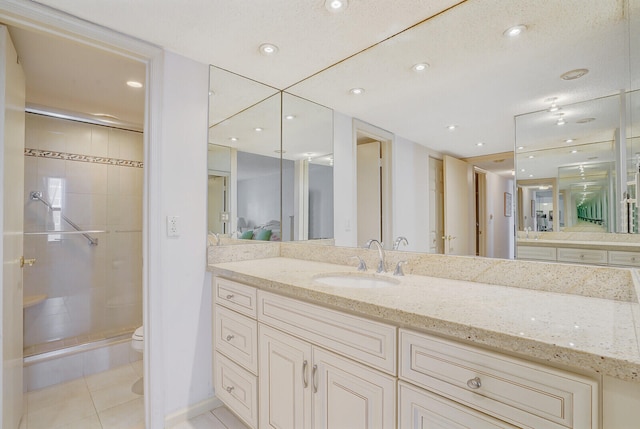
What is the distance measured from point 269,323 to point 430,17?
64.6 inches

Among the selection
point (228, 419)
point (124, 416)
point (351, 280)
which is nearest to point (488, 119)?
point (351, 280)

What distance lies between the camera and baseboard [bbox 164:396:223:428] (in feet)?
5.69

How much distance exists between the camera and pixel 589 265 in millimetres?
1104

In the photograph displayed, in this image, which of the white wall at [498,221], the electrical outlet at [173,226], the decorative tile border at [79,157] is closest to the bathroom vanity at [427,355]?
the white wall at [498,221]

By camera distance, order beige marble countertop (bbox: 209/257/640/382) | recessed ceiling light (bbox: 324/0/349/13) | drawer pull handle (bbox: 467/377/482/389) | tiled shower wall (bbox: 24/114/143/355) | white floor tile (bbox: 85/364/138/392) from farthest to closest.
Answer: tiled shower wall (bbox: 24/114/143/355) → white floor tile (bbox: 85/364/138/392) → recessed ceiling light (bbox: 324/0/349/13) → drawer pull handle (bbox: 467/377/482/389) → beige marble countertop (bbox: 209/257/640/382)

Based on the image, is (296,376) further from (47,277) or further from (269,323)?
(47,277)

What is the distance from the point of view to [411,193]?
1.67m

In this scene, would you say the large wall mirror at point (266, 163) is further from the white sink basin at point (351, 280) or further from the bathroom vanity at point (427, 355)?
the bathroom vanity at point (427, 355)

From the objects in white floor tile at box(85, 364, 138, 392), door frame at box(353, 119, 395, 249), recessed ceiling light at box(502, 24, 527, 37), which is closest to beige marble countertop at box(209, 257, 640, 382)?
door frame at box(353, 119, 395, 249)

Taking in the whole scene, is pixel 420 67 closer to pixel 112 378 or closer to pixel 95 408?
pixel 95 408

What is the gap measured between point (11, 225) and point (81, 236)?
146 centimetres

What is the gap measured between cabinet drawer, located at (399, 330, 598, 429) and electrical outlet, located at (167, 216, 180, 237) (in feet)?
4.55

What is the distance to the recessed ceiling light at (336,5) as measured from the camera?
53.6 inches

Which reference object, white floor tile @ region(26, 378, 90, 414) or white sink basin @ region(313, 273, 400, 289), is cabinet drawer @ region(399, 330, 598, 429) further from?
white floor tile @ region(26, 378, 90, 414)
